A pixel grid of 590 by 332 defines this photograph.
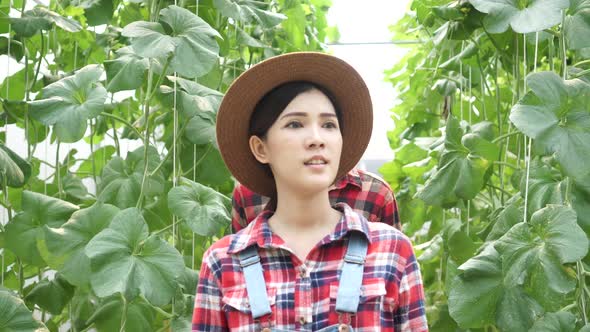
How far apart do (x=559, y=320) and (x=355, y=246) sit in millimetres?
583

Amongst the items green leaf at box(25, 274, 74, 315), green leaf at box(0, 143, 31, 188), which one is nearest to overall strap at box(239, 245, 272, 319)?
green leaf at box(0, 143, 31, 188)

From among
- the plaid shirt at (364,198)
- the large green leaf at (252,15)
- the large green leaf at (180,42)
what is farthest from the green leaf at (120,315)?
the large green leaf at (252,15)

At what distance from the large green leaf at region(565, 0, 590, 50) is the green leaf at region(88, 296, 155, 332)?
959mm

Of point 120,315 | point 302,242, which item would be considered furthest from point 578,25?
point 120,315

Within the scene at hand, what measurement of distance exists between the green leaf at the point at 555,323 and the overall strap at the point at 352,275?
0.54 meters

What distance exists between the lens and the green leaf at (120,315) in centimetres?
215

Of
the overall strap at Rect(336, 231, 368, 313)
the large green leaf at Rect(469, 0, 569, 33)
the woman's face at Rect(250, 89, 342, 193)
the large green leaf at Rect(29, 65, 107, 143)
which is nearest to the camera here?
the overall strap at Rect(336, 231, 368, 313)

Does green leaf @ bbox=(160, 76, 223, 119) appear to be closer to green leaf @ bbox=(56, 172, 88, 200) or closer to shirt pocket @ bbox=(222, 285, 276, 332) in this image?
green leaf @ bbox=(56, 172, 88, 200)

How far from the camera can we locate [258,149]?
4.75ft

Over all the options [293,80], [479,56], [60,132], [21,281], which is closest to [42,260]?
[21,281]

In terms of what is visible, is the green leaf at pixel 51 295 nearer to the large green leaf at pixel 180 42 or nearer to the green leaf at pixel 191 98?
the green leaf at pixel 191 98

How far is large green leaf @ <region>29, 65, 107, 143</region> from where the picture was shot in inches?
79.3

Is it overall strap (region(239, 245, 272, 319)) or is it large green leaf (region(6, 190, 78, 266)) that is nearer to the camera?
overall strap (region(239, 245, 272, 319))

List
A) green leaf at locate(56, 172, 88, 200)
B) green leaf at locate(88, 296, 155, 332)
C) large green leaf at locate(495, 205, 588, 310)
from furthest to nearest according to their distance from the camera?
green leaf at locate(56, 172, 88, 200) < green leaf at locate(88, 296, 155, 332) < large green leaf at locate(495, 205, 588, 310)
